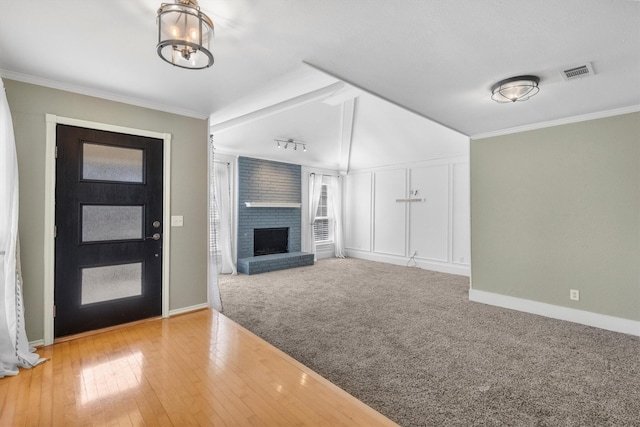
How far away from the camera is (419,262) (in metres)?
6.85

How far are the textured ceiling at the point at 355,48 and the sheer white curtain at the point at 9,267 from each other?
711 millimetres

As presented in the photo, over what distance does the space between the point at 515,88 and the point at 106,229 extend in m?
4.17

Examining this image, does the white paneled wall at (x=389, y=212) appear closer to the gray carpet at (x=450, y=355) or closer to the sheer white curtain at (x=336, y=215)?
the sheer white curtain at (x=336, y=215)

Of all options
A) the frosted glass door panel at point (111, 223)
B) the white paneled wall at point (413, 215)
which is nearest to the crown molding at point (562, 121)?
the white paneled wall at point (413, 215)

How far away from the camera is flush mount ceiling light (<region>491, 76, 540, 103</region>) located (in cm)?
251

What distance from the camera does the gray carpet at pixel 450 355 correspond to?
201 cm

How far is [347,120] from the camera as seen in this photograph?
6133 millimetres

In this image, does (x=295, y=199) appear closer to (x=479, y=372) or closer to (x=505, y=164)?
(x=505, y=164)

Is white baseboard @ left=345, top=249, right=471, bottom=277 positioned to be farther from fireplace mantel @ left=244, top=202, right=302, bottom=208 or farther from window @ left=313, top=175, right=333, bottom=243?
fireplace mantel @ left=244, top=202, right=302, bottom=208

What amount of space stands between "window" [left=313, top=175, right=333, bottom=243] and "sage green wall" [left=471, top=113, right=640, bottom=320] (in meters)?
4.32

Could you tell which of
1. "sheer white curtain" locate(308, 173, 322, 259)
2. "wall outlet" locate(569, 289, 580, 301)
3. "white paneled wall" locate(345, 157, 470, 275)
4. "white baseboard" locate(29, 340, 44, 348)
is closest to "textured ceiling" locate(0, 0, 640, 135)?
"wall outlet" locate(569, 289, 580, 301)

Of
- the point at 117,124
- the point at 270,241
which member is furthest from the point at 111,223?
the point at 270,241

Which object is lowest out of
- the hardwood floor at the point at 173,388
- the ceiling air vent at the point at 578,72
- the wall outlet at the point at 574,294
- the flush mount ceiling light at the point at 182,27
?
the hardwood floor at the point at 173,388

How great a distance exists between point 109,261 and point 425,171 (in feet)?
20.1
